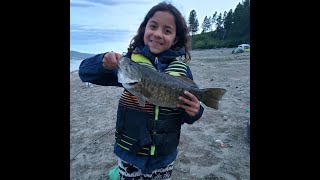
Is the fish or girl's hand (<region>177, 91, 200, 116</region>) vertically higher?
the fish

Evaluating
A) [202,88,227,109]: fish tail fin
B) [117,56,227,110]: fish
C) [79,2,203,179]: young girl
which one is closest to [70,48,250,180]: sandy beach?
[79,2,203,179]: young girl

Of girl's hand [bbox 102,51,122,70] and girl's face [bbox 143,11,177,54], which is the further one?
girl's face [bbox 143,11,177,54]

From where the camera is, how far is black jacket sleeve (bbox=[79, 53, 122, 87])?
239cm

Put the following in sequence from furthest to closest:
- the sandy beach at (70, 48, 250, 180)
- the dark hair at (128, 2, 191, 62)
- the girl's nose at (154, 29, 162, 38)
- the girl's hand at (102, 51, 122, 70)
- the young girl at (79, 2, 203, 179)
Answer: the sandy beach at (70, 48, 250, 180) < the dark hair at (128, 2, 191, 62) < the girl's nose at (154, 29, 162, 38) < the young girl at (79, 2, 203, 179) < the girl's hand at (102, 51, 122, 70)

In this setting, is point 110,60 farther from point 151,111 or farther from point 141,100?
point 151,111

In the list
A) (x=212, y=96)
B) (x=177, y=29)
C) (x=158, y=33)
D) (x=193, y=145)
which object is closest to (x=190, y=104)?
(x=212, y=96)

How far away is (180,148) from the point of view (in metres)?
5.06

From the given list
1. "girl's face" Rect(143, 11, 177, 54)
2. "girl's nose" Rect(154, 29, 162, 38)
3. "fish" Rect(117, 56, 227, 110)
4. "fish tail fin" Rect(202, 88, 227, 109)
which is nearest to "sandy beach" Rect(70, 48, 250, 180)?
"fish tail fin" Rect(202, 88, 227, 109)

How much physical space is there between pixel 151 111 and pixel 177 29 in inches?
37.5

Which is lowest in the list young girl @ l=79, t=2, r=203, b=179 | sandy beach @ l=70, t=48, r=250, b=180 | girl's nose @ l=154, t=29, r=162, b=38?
sandy beach @ l=70, t=48, r=250, b=180

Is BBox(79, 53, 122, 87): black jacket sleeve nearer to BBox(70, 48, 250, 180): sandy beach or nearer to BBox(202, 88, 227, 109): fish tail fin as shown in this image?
BBox(202, 88, 227, 109): fish tail fin

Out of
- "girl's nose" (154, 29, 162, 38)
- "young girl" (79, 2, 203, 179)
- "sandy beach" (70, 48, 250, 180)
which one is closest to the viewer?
"young girl" (79, 2, 203, 179)
